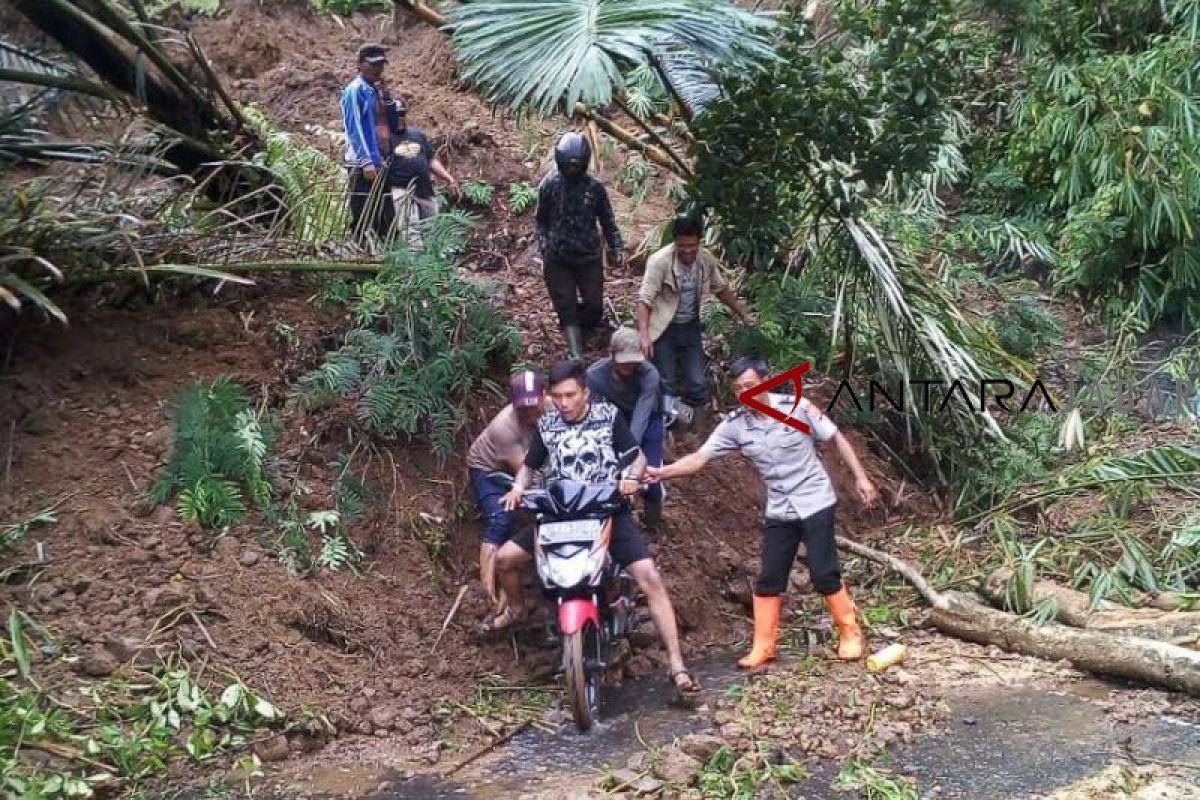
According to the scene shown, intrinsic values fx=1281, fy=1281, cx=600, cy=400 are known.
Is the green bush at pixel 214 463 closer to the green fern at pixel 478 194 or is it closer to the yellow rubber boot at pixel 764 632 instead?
the yellow rubber boot at pixel 764 632

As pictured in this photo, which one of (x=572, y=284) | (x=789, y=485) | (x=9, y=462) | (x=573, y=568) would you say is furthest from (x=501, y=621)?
(x=9, y=462)

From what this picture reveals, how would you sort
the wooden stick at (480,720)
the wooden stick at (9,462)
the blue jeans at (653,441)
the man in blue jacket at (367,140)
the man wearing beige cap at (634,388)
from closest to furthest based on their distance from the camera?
the wooden stick at (480,720) → the wooden stick at (9,462) → the man wearing beige cap at (634,388) → the blue jeans at (653,441) → the man in blue jacket at (367,140)

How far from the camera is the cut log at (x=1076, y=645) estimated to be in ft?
18.9

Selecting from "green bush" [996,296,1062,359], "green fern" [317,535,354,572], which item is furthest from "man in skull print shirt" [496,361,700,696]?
"green bush" [996,296,1062,359]

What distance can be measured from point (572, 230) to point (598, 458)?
2.37 m

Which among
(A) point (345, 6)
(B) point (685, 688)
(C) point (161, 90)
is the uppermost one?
(A) point (345, 6)

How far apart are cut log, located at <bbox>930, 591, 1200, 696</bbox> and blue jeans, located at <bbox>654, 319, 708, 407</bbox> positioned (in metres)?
2.10

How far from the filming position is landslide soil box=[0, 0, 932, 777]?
6.05 metres

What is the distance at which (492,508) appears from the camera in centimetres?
652

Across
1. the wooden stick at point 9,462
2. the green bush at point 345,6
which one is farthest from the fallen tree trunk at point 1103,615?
the green bush at point 345,6

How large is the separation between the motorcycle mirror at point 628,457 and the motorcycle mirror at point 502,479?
58 cm

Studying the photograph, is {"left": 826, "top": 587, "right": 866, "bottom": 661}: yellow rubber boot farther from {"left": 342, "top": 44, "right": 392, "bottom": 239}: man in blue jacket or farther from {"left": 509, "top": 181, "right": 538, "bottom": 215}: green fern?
{"left": 509, "top": 181, "right": 538, "bottom": 215}: green fern

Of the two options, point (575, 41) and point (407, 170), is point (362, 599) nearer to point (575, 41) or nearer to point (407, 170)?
point (575, 41)

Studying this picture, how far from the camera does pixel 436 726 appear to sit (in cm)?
600
